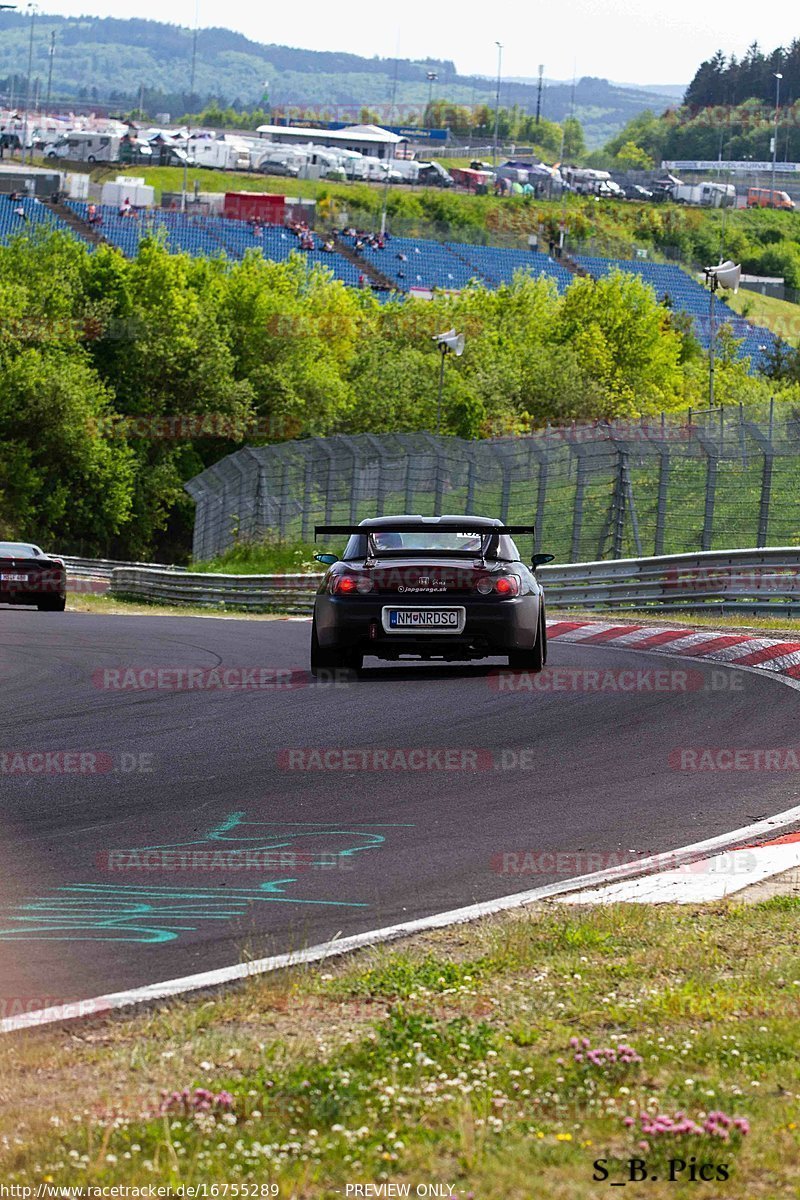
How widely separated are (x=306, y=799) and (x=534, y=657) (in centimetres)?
562

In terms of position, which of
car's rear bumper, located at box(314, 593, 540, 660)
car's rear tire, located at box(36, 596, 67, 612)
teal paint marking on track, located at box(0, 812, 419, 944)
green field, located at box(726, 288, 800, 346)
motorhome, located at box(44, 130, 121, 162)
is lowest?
car's rear tire, located at box(36, 596, 67, 612)

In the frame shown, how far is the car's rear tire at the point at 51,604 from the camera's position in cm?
2606

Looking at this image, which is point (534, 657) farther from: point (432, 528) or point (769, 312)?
point (769, 312)

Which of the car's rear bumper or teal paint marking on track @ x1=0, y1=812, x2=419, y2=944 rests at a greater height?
teal paint marking on track @ x1=0, y1=812, x2=419, y2=944

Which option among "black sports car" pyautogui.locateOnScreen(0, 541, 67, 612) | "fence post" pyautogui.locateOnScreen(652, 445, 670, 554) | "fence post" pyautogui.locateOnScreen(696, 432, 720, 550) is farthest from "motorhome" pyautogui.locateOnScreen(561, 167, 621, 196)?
"fence post" pyautogui.locateOnScreen(696, 432, 720, 550)

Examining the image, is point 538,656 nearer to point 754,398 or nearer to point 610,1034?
point 610,1034

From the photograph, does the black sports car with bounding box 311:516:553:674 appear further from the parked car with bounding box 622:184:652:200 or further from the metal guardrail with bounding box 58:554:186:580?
the parked car with bounding box 622:184:652:200

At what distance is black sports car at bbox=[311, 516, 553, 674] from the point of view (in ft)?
42.4

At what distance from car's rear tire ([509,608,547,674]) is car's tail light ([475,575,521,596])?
637 millimetres

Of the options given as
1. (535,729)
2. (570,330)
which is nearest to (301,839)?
(535,729)

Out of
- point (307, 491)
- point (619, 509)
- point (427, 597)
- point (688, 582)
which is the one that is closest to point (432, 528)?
point (427, 597)

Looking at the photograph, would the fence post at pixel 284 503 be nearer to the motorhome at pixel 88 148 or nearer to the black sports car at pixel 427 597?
the black sports car at pixel 427 597

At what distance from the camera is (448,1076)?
4.10 metres

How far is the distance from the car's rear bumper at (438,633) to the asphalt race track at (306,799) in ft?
1.15
